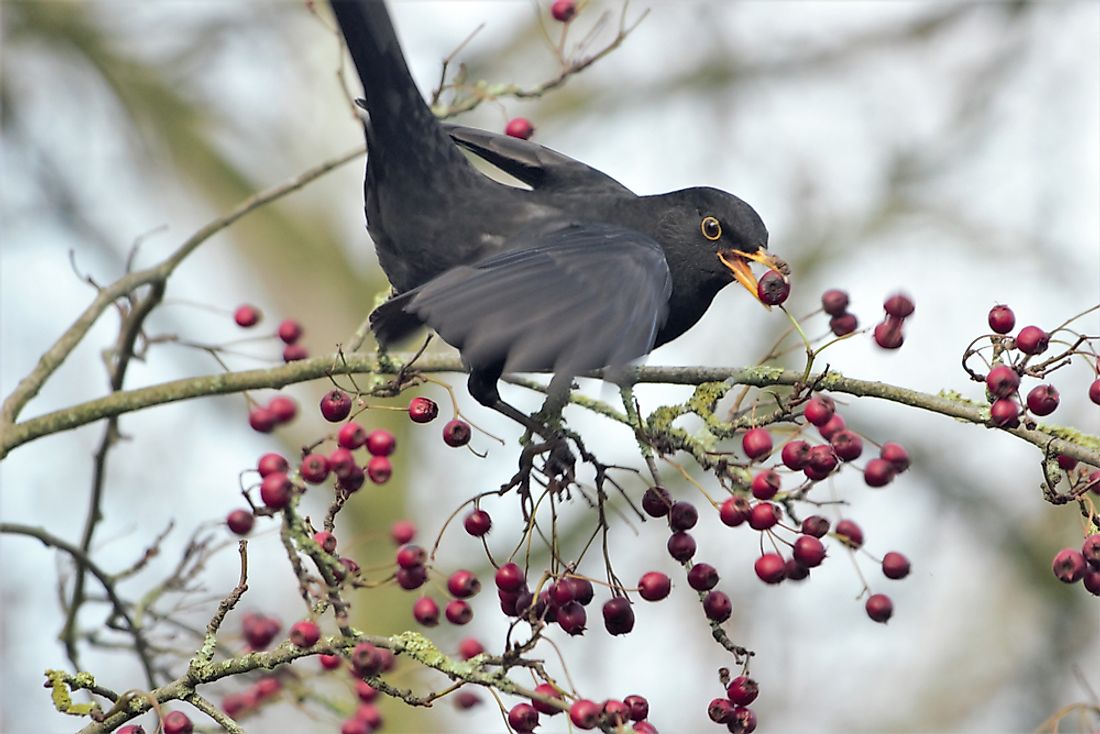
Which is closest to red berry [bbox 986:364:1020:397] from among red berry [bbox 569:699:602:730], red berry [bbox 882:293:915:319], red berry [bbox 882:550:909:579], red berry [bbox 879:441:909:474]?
red berry [bbox 882:293:915:319]

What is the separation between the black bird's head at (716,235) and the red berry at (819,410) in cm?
93

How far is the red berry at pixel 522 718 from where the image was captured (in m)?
2.42

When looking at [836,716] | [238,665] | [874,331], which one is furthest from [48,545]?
[836,716]

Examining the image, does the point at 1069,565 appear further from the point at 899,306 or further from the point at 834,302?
the point at 834,302

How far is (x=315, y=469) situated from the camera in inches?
97.4

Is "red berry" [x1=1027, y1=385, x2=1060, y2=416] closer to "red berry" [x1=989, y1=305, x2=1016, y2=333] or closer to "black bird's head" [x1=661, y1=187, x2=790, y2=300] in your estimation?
"red berry" [x1=989, y1=305, x2=1016, y2=333]

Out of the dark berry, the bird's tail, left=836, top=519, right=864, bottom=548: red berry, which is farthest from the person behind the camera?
the bird's tail

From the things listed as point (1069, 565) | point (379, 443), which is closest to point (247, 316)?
point (379, 443)

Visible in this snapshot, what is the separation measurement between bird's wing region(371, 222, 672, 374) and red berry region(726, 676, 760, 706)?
68 centimetres

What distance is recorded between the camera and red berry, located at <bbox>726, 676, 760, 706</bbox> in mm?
2518

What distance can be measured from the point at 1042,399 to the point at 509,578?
3.81ft

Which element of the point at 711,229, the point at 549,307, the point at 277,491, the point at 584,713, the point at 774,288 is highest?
the point at 711,229

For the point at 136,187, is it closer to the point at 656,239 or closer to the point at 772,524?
the point at 656,239

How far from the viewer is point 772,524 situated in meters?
2.62
